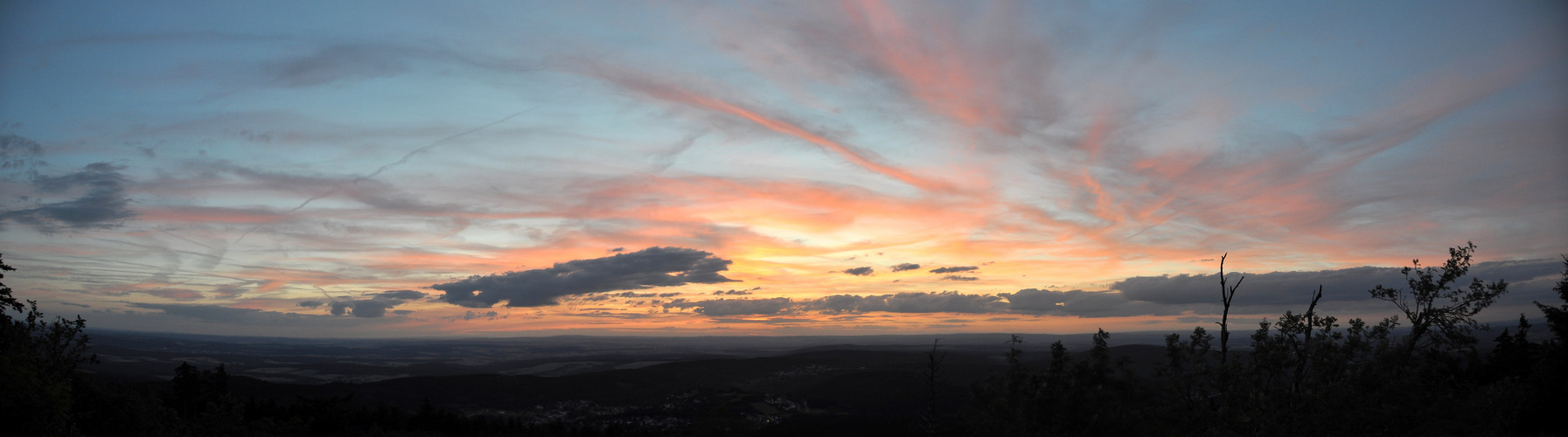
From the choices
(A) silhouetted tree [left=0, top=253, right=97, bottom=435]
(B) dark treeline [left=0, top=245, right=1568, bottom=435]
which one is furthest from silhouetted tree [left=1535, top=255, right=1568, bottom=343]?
(A) silhouetted tree [left=0, top=253, right=97, bottom=435]

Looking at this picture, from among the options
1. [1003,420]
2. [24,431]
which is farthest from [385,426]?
[1003,420]

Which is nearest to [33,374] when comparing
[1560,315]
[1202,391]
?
[1202,391]

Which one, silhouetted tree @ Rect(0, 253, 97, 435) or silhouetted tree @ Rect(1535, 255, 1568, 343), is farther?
silhouetted tree @ Rect(1535, 255, 1568, 343)

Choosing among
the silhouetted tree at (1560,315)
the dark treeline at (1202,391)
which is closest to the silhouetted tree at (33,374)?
the dark treeline at (1202,391)

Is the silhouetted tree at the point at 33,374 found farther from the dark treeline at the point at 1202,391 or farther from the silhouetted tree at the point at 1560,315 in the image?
the silhouetted tree at the point at 1560,315

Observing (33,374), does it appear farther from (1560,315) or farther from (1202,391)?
(1560,315)

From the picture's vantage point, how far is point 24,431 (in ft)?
77.2

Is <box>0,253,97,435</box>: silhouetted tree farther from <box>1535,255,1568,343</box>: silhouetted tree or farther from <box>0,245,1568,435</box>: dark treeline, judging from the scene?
<box>1535,255,1568,343</box>: silhouetted tree

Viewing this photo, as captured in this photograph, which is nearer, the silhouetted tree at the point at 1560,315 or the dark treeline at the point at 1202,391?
the dark treeline at the point at 1202,391

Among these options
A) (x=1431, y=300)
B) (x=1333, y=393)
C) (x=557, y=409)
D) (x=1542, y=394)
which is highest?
(x=1431, y=300)

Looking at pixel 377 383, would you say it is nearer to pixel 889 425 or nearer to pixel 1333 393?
pixel 889 425

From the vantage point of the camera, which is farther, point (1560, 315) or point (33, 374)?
point (1560, 315)

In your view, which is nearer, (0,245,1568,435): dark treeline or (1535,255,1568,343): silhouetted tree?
(0,245,1568,435): dark treeline

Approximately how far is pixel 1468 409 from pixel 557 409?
16576 cm
